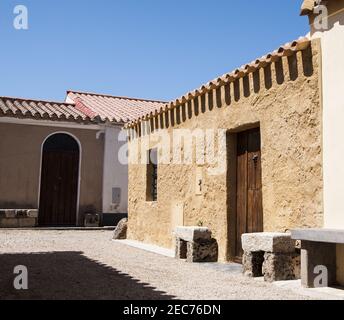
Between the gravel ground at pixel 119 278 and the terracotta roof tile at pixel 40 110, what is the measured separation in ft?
21.3

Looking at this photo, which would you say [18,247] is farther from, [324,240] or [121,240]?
[324,240]

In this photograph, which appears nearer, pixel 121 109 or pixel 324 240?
pixel 324 240

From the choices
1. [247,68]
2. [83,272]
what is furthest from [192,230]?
[247,68]

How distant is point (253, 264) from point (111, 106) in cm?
1325

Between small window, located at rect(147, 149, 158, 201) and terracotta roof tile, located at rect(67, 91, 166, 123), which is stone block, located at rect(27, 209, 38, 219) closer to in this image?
terracotta roof tile, located at rect(67, 91, 166, 123)

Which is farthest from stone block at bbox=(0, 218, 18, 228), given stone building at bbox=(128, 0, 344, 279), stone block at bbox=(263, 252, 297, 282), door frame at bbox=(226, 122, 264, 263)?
stone block at bbox=(263, 252, 297, 282)

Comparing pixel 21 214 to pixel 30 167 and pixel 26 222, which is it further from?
pixel 30 167

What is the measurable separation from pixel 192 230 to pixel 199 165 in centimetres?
134

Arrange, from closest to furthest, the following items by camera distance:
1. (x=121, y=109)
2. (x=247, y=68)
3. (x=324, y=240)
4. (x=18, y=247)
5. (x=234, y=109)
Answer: (x=324, y=240)
(x=247, y=68)
(x=234, y=109)
(x=18, y=247)
(x=121, y=109)

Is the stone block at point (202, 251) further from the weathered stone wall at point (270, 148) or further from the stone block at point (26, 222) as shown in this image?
the stone block at point (26, 222)

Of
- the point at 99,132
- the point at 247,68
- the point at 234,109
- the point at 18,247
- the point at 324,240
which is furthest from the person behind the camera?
the point at 99,132

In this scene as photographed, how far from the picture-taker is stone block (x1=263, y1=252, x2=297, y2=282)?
5.07m
